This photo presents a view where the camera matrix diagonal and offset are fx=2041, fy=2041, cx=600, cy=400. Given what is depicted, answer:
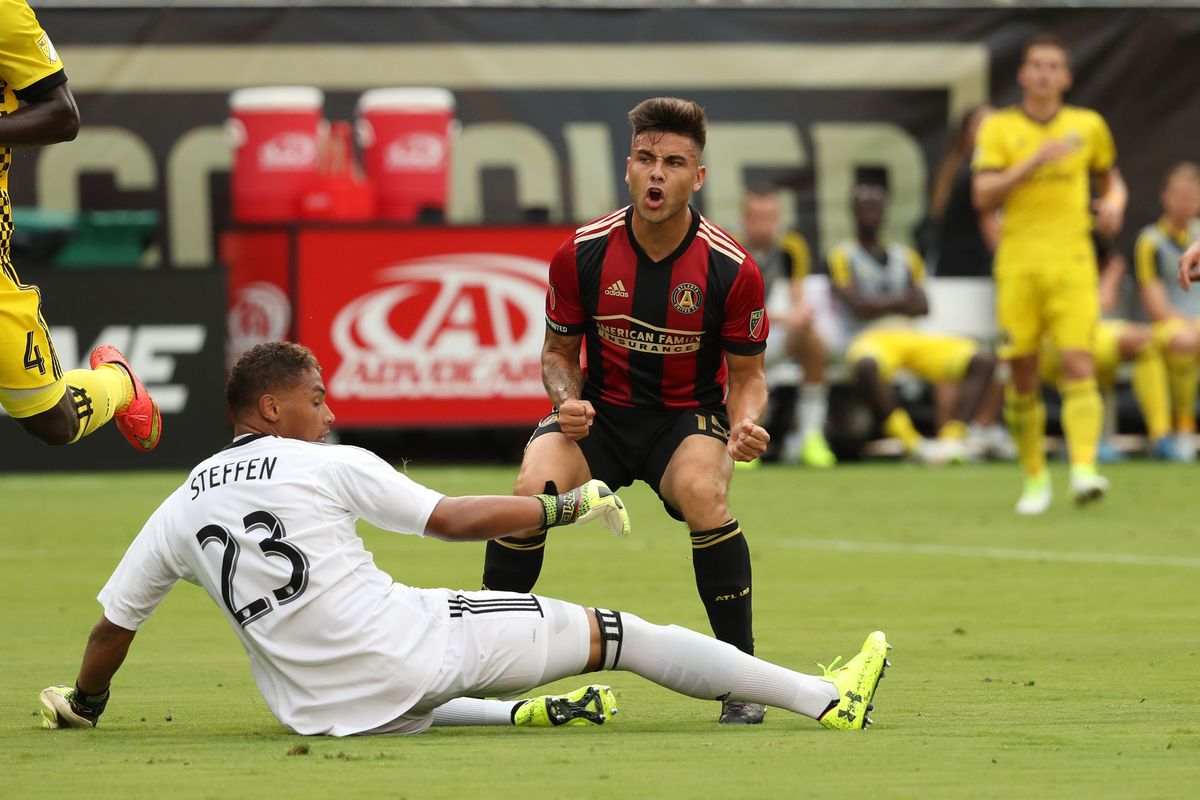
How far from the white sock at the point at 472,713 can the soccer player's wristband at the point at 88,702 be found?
100cm

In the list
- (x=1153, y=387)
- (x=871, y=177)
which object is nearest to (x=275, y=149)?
(x=871, y=177)

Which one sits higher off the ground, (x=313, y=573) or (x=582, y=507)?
(x=582, y=507)

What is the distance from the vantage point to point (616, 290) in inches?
271

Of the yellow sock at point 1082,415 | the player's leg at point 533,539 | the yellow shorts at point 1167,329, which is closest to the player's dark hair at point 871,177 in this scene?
the yellow shorts at point 1167,329

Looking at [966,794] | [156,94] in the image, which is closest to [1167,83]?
[156,94]

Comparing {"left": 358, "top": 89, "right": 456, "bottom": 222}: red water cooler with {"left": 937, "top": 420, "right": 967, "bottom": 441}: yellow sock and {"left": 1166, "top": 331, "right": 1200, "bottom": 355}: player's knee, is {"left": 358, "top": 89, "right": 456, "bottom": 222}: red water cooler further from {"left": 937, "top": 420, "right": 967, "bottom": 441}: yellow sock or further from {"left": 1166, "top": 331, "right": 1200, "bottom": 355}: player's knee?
{"left": 1166, "top": 331, "right": 1200, "bottom": 355}: player's knee

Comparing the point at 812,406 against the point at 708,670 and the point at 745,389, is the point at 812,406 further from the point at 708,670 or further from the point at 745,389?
the point at 708,670

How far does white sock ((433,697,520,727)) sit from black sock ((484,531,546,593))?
61 centimetres

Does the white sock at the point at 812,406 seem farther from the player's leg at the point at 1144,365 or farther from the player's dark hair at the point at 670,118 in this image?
the player's dark hair at the point at 670,118

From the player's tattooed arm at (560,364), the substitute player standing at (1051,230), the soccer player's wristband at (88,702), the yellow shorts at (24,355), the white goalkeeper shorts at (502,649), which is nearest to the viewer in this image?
the white goalkeeper shorts at (502,649)

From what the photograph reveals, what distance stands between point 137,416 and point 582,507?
2.93m

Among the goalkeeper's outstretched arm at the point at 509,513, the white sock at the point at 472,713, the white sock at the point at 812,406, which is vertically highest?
the goalkeeper's outstretched arm at the point at 509,513

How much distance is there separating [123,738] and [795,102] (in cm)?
1428

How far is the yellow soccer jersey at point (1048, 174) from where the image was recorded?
13.0 m
